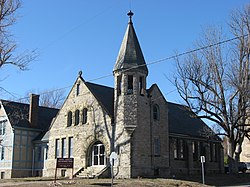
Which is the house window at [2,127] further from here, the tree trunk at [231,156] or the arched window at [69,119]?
the tree trunk at [231,156]

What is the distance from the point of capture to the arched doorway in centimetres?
3278

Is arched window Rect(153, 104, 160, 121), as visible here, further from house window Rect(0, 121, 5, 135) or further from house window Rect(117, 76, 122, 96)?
house window Rect(0, 121, 5, 135)

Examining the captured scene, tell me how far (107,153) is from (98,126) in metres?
2.87

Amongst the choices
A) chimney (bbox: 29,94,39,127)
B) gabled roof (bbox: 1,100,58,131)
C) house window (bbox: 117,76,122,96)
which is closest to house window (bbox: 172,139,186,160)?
house window (bbox: 117,76,122,96)

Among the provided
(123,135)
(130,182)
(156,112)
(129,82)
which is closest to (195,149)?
(156,112)

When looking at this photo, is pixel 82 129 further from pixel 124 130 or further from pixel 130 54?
pixel 130 54

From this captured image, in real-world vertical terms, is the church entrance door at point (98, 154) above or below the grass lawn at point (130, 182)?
above

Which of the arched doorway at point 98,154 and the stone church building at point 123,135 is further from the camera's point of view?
the arched doorway at point 98,154

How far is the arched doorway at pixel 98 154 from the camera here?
32.8m

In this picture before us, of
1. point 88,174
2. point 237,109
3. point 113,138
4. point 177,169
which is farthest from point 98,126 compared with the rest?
point 237,109

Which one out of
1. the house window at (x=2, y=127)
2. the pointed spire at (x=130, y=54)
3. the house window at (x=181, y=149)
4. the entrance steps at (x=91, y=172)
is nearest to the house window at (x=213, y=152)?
the house window at (x=181, y=149)

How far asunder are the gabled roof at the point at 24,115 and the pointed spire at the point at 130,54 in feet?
48.1

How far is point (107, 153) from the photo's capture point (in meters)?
31.8

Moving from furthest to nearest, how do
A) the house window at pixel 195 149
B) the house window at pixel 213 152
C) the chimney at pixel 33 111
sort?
the chimney at pixel 33 111, the house window at pixel 213 152, the house window at pixel 195 149
